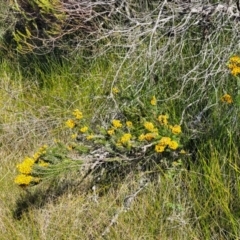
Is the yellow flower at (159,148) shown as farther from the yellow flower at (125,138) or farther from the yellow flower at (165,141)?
the yellow flower at (125,138)

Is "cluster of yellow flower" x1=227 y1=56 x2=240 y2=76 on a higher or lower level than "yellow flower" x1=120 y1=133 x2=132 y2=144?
higher

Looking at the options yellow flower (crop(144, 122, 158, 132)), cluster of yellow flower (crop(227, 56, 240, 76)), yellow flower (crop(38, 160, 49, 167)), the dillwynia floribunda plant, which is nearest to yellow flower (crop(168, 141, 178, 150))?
the dillwynia floribunda plant

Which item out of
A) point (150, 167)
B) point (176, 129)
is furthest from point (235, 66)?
point (150, 167)

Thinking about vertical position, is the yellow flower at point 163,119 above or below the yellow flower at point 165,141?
above

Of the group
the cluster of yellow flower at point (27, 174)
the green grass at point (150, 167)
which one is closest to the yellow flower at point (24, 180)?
the cluster of yellow flower at point (27, 174)

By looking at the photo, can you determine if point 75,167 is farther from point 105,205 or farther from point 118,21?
point 118,21

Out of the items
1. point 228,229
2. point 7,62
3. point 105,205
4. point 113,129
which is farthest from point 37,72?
point 228,229

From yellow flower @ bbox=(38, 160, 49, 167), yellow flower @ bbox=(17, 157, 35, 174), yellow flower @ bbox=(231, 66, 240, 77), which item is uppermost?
yellow flower @ bbox=(231, 66, 240, 77)

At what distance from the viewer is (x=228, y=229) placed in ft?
6.46

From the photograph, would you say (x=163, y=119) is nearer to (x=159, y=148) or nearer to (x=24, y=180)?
(x=159, y=148)

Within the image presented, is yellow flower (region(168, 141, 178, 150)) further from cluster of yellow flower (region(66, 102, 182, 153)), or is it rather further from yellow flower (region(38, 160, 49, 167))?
yellow flower (region(38, 160, 49, 167))

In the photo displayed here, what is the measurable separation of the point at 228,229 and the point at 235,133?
0.47 m

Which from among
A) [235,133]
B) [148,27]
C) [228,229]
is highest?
[148,27]

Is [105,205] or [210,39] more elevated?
[210,39]
